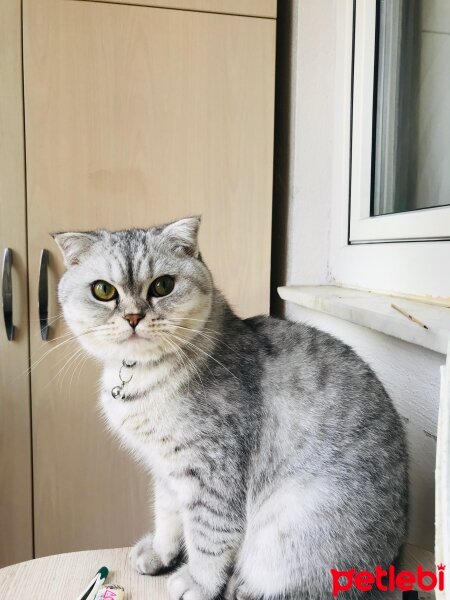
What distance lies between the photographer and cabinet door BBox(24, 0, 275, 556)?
1147 millimetres

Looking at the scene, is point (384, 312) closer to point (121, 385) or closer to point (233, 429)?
point (233, 429)

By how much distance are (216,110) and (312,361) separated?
73cm

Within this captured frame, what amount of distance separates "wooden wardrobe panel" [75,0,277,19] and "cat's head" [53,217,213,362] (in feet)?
2.33

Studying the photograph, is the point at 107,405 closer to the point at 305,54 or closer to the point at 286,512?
the point at 286,512

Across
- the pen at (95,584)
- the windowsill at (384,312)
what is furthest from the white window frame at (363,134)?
the pen at (95,584)

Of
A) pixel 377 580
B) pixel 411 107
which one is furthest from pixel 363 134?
pixel 377 580

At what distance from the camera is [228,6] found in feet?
3.92

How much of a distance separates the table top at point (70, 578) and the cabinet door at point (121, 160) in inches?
19.5

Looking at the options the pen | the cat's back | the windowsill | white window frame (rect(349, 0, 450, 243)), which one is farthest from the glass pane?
the pen

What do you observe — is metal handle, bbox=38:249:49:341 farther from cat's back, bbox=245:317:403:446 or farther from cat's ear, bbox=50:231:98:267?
cat's back, bbox=245:317:403:446

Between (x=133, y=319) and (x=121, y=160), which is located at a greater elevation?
(x=121, y=160)

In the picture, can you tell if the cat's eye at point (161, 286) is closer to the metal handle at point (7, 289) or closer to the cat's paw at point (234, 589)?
the cat's paw at point (234, 589)

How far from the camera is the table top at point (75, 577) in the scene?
709mm

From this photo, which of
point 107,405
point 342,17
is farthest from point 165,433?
point 342,17
